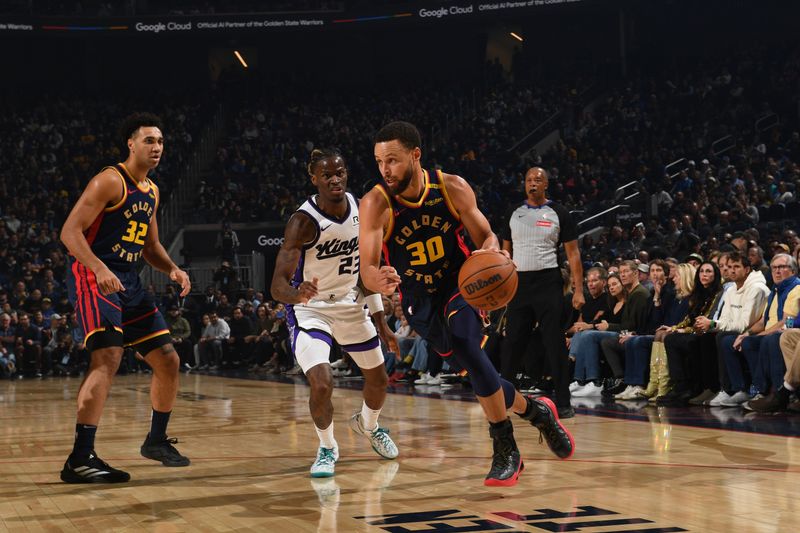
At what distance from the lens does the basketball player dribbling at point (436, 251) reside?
182 inches

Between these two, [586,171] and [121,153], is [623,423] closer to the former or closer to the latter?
[586,171]

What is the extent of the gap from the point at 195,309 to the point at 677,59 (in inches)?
605

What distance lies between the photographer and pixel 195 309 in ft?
62.7

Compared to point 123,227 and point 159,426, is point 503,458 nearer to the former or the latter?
point 159,426

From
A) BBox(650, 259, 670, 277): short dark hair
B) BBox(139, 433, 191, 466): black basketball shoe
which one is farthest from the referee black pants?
BBox(139, 433, 191, 466): black basketball shoe

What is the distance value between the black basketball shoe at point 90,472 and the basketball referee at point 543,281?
11.0 feet

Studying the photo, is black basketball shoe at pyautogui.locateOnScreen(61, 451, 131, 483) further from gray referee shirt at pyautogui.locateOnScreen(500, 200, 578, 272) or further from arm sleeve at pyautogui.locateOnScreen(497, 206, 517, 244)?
arm sleeve at pyautogui.locateOnScreen(497, 206, 517, 244)

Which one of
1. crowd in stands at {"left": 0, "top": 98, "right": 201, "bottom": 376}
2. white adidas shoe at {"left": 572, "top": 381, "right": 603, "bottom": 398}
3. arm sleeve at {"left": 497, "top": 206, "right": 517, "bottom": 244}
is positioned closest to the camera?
arm sleeve at {"left": 497, "top": 206, "right": 517, "bottom": 244}

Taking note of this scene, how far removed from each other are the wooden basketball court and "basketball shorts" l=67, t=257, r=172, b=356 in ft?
2.39

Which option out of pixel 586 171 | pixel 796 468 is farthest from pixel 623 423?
pixel 586 171

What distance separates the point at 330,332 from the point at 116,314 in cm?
117

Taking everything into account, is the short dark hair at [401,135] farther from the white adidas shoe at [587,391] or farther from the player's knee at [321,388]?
the white adidas shoe at [587,391]

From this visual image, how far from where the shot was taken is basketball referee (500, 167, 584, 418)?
7.45 meters

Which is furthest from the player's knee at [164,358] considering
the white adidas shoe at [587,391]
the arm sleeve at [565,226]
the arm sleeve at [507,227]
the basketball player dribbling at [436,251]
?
the white adidas shoe at [587,391]
